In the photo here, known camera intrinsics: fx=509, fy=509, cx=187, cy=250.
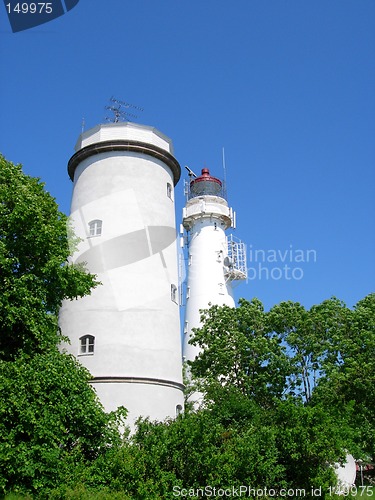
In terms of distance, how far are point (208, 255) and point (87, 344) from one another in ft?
58.7

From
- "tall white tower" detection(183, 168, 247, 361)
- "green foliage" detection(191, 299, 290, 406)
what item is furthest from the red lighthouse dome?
"green foliage" detection(191, 299, 290, 406)

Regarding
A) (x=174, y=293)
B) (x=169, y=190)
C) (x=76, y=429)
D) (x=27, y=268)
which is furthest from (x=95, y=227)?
(x=76, y=429)

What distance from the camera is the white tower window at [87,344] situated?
2036cm

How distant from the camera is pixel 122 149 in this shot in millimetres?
23375

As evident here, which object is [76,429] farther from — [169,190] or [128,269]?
[169,190]

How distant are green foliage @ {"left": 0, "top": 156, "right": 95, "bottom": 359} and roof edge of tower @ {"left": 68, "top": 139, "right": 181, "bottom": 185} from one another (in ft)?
21.7

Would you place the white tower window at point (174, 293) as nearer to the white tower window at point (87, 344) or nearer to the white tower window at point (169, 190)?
the white tower window at point (87, 344)

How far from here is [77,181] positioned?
24047 mm

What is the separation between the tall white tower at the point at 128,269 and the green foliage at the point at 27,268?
3614 mm

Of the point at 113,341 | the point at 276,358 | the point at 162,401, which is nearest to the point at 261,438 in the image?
the point at 162,401

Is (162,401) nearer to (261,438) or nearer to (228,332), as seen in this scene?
(261,438)

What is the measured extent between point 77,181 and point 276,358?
1284 centimetres

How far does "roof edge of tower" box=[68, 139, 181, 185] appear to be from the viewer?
76.3 ft

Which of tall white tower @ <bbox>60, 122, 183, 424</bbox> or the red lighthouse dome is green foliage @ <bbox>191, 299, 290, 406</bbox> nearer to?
tall white tower @ <bbox>60, 122, 183, 424</bbox>
